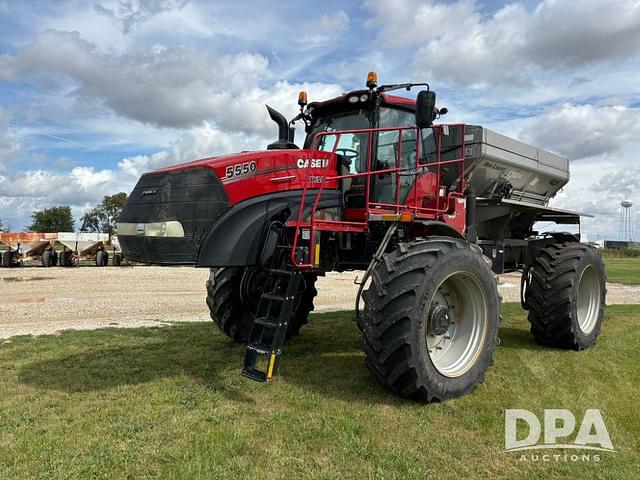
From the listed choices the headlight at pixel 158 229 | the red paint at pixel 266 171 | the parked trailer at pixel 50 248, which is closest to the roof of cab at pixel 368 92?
the red paint at pixel 266 171

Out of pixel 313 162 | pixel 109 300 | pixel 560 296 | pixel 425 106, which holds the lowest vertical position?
pixel 109 300

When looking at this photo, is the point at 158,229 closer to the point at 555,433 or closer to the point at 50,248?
the point at 555,433

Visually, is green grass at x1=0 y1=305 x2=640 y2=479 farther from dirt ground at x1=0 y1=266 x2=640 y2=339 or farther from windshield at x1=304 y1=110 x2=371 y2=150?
windshield at x1=304 y1=110 x2=371 y2=150

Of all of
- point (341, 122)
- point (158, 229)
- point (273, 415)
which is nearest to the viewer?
point (273, 415)

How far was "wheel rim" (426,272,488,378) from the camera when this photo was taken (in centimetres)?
556

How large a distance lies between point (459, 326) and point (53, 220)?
7300 cm

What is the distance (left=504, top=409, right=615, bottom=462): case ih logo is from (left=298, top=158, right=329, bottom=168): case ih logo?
120 inches

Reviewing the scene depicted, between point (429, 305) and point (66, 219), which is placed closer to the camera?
point (429, 305)

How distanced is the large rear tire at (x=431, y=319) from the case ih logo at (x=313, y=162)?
1.33 m

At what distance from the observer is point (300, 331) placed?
8.93 metres

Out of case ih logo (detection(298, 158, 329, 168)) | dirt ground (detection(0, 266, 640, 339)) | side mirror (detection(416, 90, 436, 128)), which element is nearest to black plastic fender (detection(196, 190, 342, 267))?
case ih logo (detection(298, 158, 329, 168))

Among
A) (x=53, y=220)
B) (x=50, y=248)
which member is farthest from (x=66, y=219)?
(x=50, y=248)

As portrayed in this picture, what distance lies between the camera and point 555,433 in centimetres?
449

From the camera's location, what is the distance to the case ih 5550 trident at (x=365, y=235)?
16.3 ft
